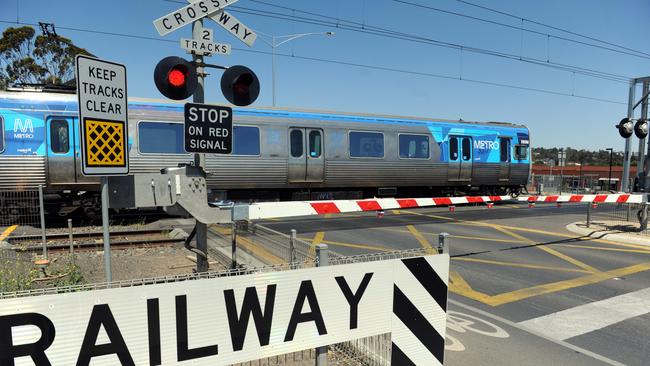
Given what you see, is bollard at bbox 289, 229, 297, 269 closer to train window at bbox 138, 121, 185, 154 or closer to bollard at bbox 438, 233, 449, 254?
bollard at bbox 438, 233, 449, 254

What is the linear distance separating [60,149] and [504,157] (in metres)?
17.7

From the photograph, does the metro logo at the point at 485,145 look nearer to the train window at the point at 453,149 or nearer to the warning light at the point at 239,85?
the train window at the point at 453,149

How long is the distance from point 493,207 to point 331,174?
8324 mm

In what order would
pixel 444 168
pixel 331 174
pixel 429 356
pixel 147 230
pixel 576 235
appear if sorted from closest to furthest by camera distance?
pixel 429 356, pixel 147 230, pixel 576 235, pixel 331 174, pixel 444 168

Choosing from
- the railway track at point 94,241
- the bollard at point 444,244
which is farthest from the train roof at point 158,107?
the bollard at point 444,244

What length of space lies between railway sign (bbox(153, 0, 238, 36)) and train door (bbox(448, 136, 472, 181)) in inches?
593

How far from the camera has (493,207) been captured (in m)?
18.8

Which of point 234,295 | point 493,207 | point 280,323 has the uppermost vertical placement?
point 234,295

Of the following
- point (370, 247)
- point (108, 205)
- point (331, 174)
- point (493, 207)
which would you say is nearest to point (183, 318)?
point (108, 205)

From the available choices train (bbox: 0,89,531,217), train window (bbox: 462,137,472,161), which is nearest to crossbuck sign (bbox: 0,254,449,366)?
train (bbox: 0,89,531,217)

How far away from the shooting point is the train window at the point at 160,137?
40.0ft

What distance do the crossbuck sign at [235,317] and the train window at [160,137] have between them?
→ 11.0 meters

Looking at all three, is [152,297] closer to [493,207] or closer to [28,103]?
[28,103]

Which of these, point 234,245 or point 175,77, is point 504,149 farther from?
point 175,77
